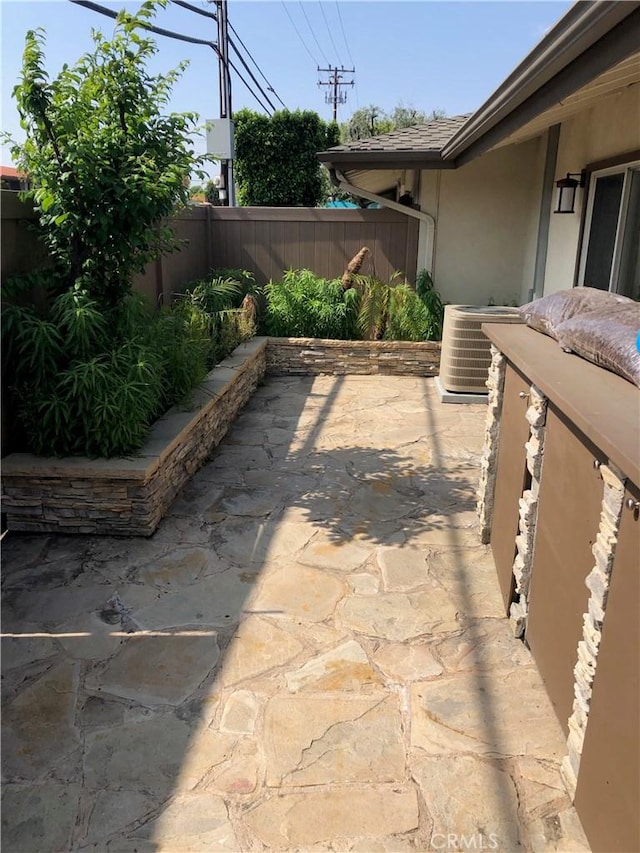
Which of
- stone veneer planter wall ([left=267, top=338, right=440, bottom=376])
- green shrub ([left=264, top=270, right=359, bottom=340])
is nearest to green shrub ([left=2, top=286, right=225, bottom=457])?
stone veneer planter wall ([left=267, top=338, right=440, bottom=376])

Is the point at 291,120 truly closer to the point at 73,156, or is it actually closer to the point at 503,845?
the point at 73,156

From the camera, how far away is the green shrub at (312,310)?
8.23 metres

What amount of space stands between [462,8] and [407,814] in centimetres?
651

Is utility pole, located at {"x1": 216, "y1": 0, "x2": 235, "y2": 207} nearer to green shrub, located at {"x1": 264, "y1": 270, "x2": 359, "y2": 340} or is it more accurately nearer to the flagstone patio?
green shrub, located at {"x1": 264, "y1": 270, "x2": 359, "y2": 340}

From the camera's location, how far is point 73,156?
366cm

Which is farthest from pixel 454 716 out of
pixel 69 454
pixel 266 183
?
pixel 266 183

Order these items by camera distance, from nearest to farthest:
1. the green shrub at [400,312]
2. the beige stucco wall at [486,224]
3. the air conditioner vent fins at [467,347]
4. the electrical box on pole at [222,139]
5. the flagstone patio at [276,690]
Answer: the flagstone patio at [276,690], the air conditioner vent fins at [467,347], the beige stucco wall at [486,224], the green shrub at [400,312], the electrical box on pole at [222,139]

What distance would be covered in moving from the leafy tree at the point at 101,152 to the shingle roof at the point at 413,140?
13.4 feet

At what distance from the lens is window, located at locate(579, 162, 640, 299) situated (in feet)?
15.6

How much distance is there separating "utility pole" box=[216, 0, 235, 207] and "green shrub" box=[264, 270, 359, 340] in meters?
7.56

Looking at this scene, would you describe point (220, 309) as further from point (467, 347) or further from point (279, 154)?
point (279, 154)

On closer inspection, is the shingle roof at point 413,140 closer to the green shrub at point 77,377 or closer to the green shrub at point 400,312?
the green shrub at point 400,312

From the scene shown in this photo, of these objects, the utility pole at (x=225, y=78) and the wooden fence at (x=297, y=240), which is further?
the utility pole at (x=225, y=78)

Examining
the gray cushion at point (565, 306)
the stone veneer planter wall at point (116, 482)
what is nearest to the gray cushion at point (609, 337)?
the gray cushion at point (565, 306)
